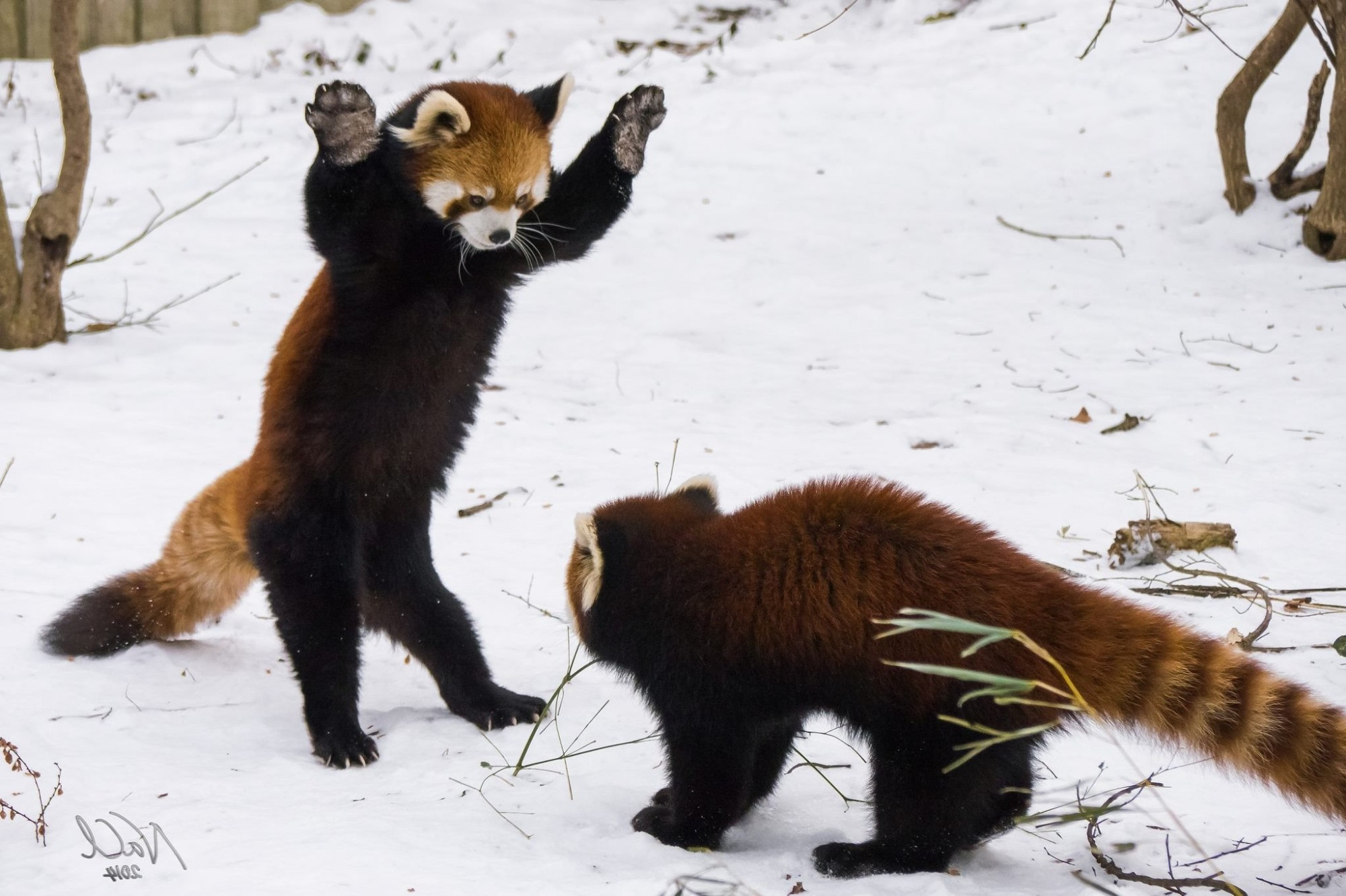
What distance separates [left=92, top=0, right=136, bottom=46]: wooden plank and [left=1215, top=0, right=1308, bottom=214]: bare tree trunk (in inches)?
344

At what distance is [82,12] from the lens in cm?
1040

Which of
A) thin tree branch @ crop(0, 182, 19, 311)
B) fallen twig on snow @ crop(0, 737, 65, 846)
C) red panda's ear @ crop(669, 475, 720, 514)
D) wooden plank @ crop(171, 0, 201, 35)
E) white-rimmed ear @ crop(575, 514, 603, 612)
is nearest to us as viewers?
fallen twig on snow @ crop(0, 737, 65, 846)

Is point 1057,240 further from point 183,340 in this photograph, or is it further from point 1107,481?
point 183,340

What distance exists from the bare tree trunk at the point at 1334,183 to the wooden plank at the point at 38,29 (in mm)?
9417

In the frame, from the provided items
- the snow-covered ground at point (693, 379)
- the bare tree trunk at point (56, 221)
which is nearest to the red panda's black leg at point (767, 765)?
the snow-covered ground at point (693, 379)

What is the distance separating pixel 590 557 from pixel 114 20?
31.1ft

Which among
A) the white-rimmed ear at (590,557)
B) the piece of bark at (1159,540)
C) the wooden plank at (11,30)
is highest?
the white-rimmed ear at (590,557)

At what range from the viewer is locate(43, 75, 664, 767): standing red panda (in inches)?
139

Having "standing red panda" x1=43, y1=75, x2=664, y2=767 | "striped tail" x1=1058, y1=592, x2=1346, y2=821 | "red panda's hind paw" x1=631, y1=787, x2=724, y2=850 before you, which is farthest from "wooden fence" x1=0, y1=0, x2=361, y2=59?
"striped tail" x1=1058, y1=592, x2=1346, y2=821

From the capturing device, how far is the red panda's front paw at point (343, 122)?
10.8 feet

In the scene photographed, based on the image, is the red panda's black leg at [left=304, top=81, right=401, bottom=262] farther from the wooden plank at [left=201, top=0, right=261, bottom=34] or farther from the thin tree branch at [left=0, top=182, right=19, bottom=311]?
the wooden plank at [left=201, top=0, right=261, bottom=34]

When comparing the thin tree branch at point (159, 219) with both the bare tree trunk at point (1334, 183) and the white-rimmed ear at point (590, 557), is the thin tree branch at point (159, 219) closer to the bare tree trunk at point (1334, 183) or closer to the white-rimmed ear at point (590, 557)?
the white-rimmed ear at point (590, 557)

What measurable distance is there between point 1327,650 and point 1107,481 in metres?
1.66

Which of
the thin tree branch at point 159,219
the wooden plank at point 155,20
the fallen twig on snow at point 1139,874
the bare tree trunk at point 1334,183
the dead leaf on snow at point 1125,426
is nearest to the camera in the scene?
the fallen twig on snow at point 1139,874
